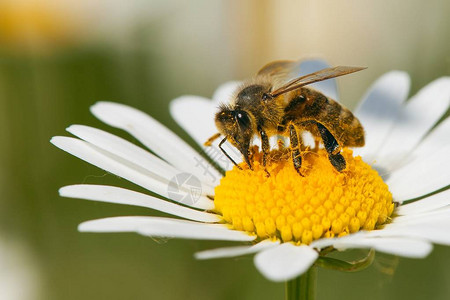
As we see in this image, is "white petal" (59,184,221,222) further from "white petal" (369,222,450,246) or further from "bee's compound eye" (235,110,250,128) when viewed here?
"white petal" (369,222,450,246)

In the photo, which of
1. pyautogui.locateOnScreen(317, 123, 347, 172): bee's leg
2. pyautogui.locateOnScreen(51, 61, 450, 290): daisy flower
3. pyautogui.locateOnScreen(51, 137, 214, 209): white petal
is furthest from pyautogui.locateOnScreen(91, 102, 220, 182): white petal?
pyautogui.locateOnScreen(317, 123, 347, 172): bee's leg

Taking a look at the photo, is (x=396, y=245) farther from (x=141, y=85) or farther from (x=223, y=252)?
(x=141, y=85)

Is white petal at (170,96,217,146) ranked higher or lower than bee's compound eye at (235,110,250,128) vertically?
higher

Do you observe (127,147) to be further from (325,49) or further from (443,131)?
(325,49)

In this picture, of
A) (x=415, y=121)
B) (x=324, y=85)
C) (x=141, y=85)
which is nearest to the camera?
(x=415, y=121)

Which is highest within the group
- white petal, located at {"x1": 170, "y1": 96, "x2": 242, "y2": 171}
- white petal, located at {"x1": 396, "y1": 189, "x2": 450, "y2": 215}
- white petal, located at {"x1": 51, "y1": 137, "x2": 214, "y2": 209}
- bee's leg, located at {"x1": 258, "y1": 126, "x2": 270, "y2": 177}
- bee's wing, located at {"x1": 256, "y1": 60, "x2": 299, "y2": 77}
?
bee's wing, located at {"x1": 256, "y1": 60, "x2": 299, "y2": 77}

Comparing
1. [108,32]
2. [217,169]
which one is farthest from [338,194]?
[108,32]

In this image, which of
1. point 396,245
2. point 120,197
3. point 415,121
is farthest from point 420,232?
point 415,121
